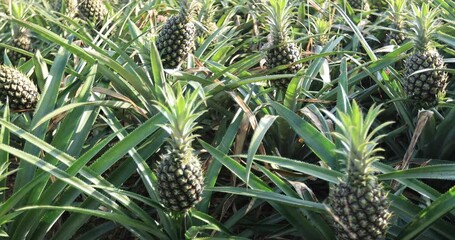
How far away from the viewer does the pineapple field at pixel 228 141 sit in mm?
2037

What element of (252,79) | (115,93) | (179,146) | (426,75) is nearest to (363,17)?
(426,75)

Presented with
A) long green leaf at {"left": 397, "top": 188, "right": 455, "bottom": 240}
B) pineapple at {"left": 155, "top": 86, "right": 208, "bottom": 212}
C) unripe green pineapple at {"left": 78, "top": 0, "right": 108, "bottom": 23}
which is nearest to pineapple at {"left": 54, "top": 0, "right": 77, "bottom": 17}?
unripe green pineapple at {"left": 78, "top": 0, "right": 108, "bottom": 23}

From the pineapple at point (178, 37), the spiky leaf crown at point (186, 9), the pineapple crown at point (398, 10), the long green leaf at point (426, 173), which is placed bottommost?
the long green leaf at point (426, 173)

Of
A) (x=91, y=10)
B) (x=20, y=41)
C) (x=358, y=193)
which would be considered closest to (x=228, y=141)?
(x=358, y=193)

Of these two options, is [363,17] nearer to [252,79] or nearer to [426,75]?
[426,75]

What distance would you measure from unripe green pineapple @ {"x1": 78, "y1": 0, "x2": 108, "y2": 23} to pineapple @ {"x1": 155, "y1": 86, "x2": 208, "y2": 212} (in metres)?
2.31

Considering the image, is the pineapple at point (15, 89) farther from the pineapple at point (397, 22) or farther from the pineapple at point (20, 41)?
the pineapple at point (397, 22)

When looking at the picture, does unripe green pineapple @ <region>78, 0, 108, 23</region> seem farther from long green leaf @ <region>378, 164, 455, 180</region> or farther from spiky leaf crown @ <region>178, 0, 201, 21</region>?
long green leaf @ <region>378, 164, 455, 180</region>

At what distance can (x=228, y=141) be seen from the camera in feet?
8.23

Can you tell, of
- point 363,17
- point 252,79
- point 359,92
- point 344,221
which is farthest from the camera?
point 363,17

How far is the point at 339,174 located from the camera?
6.95ft

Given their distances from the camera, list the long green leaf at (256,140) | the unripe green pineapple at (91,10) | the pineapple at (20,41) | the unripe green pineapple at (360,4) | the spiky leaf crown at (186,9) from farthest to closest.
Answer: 1. the unripe green pineapple at (360,4)
2. the unripe green pineapple at (91,10)
3. the pineapple at (20,41)
4. the spiky leaf crown at (186,9)
5. the long green leaf at (256,140)

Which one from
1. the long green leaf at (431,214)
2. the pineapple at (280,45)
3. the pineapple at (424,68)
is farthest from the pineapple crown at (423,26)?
the long green leaf at (431,214)

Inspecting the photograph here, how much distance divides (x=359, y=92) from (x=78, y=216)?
5.37ft
